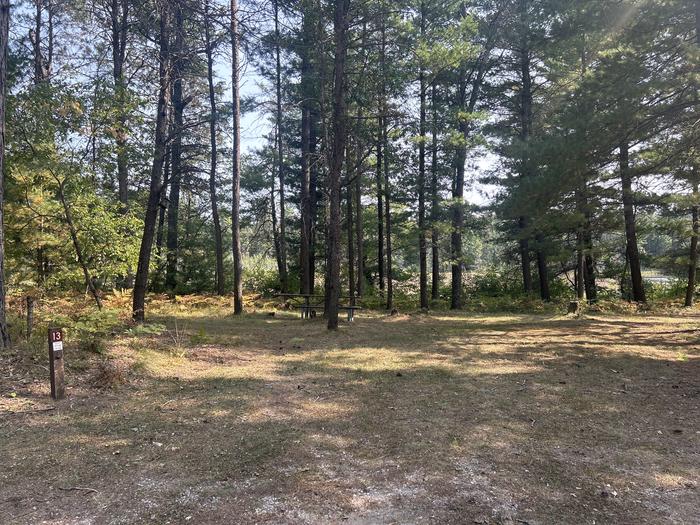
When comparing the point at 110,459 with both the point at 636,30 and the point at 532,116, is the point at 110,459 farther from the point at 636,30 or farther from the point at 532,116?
the point at 532,116

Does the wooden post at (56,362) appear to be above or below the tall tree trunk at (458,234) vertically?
below

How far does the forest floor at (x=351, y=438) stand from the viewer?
2.72m

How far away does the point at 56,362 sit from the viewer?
4.53 metres

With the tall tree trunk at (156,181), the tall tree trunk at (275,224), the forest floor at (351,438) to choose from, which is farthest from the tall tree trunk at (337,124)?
the tall tree trunk at (275,224)

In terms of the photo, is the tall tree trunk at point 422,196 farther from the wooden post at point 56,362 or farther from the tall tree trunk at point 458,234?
the wooden post at point 56,362

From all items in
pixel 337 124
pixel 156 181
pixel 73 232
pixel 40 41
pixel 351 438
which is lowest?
pixel 351 438

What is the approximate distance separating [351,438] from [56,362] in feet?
10.4

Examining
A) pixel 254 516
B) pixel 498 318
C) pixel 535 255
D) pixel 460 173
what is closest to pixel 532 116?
pixel 460 173

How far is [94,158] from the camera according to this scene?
10758 mm

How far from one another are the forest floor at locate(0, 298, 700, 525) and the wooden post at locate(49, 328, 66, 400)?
0.15m

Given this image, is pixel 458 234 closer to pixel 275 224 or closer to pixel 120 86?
pixel 275 224

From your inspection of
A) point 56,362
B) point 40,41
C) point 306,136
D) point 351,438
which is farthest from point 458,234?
point 40,41

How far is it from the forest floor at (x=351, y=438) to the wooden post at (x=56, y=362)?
151mm

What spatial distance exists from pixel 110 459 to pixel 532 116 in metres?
19.9
